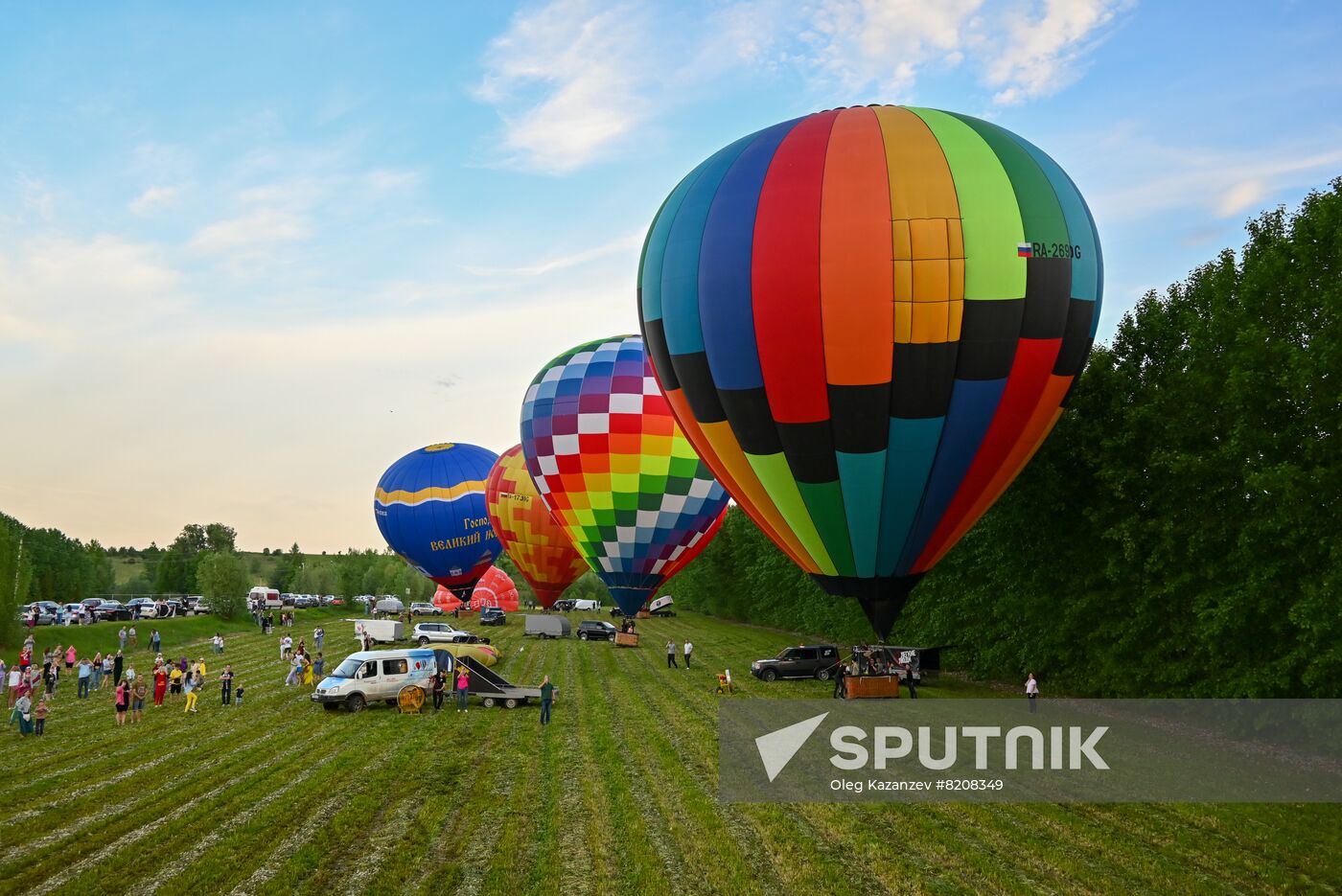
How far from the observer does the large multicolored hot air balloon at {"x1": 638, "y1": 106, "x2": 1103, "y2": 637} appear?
55.5ft

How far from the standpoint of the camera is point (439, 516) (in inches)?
2160

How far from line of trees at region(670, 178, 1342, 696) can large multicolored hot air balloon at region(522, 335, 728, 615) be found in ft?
34.9

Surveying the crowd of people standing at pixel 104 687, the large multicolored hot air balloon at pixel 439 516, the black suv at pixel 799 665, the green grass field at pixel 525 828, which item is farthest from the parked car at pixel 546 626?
the green grass field at pixel 525 828

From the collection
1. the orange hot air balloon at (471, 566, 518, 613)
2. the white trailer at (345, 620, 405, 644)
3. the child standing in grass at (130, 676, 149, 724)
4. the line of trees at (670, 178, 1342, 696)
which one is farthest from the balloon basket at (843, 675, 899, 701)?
the orange hot air balloon at (471, 566, 518, 613)

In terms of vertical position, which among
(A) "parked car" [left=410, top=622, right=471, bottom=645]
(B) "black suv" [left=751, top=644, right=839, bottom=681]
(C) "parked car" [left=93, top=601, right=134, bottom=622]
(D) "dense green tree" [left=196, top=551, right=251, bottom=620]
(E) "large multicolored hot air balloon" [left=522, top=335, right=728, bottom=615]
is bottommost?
(B) "black suv" [left=751, top=644, right=839, bottom=681]

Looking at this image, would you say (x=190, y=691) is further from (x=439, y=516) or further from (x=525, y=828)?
(x=439, y=516)

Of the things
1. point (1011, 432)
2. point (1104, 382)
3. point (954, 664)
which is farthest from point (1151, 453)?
point (954, 664)

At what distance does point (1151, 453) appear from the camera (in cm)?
2214

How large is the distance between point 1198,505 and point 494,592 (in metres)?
54.5

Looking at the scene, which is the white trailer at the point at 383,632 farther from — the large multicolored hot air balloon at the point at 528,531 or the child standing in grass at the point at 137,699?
the child standing in grass at the point at 137,699

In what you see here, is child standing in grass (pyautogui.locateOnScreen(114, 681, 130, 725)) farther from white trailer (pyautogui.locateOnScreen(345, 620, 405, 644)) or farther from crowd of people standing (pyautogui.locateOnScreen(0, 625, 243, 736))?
white trailer (pyautogui.locateOnScreen(345, 620, 405, 644))

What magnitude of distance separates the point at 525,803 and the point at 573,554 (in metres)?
37.1

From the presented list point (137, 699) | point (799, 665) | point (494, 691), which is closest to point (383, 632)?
point (494, 691)

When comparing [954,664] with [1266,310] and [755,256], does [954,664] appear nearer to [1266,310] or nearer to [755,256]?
[1266,310]
